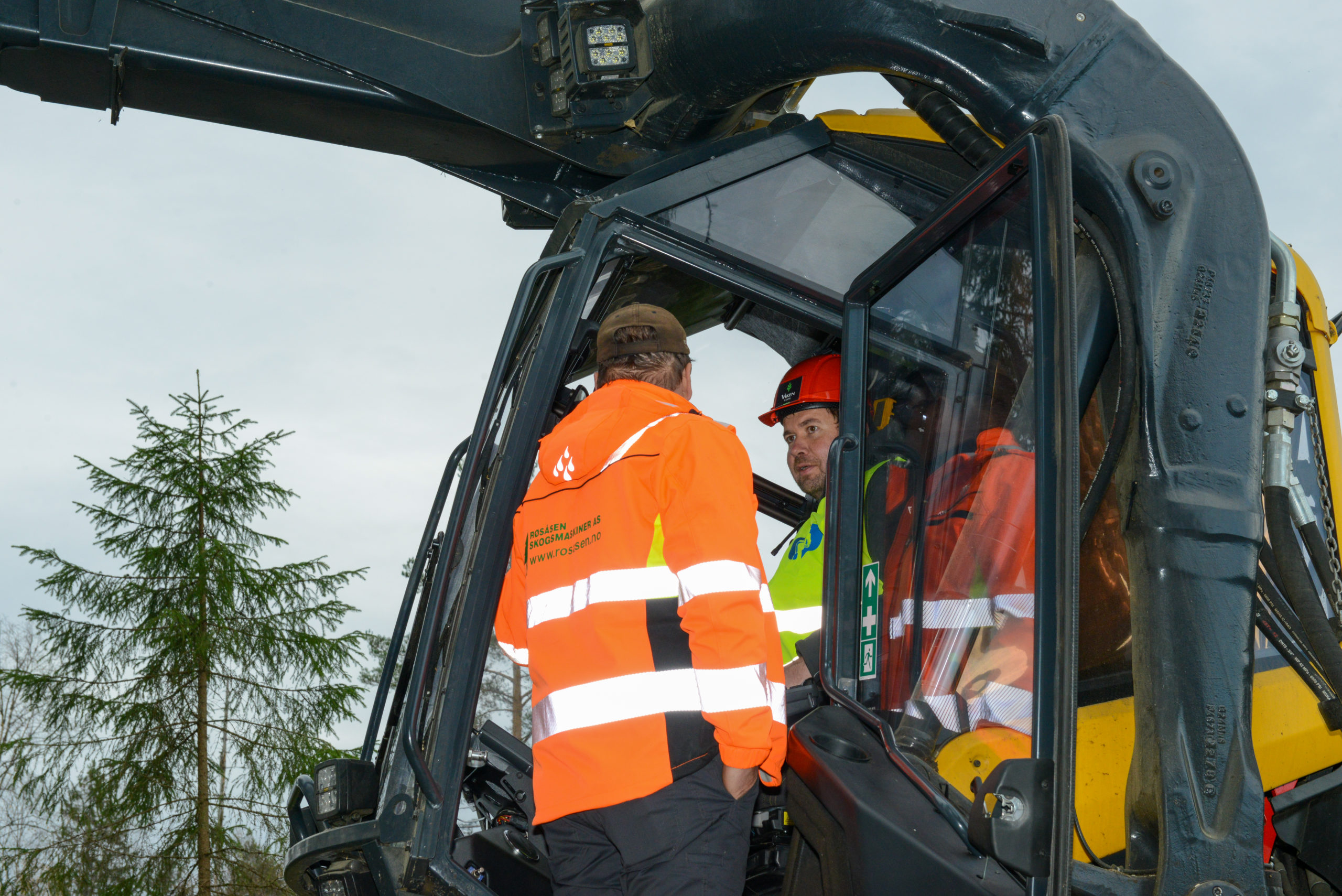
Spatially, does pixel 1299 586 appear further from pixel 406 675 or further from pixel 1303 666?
pixel 406 675

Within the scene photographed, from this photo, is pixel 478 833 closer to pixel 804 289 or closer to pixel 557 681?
pixel 557 681

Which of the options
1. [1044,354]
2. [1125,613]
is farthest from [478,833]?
[1044,354]

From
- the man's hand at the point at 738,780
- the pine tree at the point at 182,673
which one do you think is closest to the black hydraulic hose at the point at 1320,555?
the man's hand at the point at 738,780

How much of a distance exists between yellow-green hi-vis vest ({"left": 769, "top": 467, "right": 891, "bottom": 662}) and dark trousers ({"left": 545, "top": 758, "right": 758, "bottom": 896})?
0.89 metres

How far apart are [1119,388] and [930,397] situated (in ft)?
1.39

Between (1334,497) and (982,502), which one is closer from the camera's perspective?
(982,502)

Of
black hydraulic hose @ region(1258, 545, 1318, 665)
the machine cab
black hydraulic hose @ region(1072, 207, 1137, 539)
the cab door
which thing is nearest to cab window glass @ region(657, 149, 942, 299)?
the machine cab

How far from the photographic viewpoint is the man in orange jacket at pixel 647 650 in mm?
2344

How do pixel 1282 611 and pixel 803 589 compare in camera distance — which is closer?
pixel 1282 611

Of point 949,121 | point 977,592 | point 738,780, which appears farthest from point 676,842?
point 949,121

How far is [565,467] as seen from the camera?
262cm

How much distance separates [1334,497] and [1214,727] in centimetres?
82

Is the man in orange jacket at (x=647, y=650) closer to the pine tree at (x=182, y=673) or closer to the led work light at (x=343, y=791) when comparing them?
the led work light at (x=343, y=791)

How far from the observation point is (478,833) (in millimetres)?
2787
